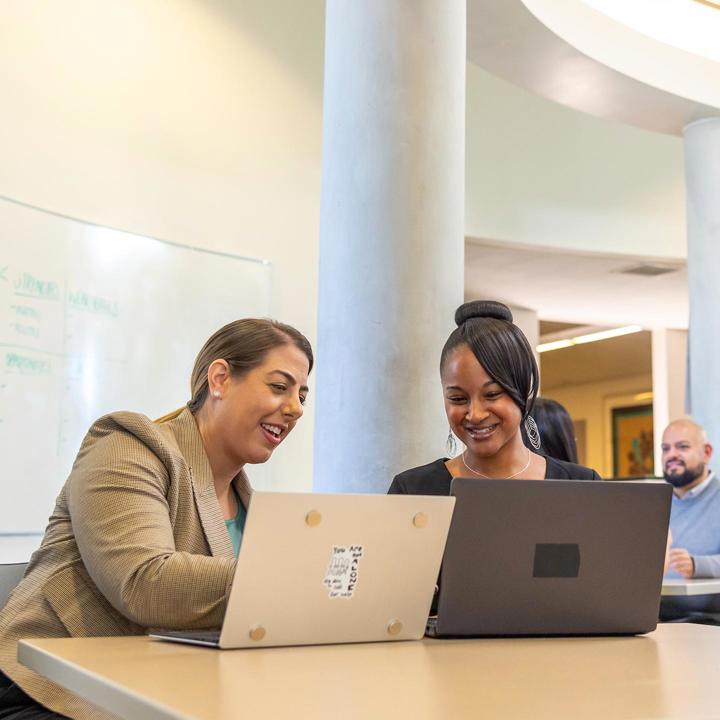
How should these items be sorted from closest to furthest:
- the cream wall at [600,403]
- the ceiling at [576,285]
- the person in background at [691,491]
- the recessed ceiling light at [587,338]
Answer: the person in background at [691,491]
the ceiling at [576,285]
the recessed ceiling light at [587,338]
the cream wall at [600,403]

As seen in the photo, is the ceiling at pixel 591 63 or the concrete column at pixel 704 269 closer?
the ceiling at pixel 591 63

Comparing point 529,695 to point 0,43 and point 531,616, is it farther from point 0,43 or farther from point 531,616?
point 0,43

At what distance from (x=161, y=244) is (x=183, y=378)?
0.62 meters

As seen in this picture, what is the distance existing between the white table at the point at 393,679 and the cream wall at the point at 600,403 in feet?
52.6

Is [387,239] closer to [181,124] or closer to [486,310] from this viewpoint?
[486,310]

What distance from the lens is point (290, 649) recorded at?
5.31 ft

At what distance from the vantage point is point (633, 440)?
17.5m

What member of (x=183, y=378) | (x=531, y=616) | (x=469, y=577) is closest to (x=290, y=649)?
(x=469, y=577)

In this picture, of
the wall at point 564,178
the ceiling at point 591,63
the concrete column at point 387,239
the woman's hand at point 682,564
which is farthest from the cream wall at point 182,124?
the wall at point 564,178

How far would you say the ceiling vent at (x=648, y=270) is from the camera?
9125 millimetres

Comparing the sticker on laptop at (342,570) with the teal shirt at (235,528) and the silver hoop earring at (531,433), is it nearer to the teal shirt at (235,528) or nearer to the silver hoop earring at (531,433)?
the teal shirt at (235,528)

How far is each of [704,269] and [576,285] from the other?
320cm

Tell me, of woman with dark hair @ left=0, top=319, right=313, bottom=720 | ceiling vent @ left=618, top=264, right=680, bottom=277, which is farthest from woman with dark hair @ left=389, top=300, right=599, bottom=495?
ceiling vent @ left=618, top=264, right=680, bottom=277

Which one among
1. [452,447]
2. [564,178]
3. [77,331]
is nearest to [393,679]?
[452,447]
